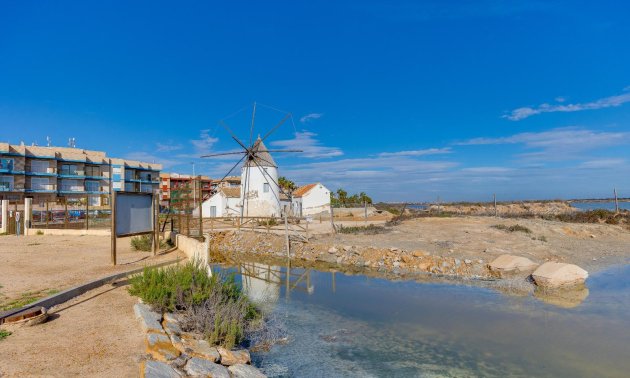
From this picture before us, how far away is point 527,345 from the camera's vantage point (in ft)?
26.5

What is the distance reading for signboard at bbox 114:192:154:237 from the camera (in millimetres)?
10977

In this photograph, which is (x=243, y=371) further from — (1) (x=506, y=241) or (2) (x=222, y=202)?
(2) (x=222, y=202)

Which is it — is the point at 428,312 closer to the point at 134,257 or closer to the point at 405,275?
the point at 405,275

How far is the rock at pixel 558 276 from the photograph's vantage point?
12552 millimetres

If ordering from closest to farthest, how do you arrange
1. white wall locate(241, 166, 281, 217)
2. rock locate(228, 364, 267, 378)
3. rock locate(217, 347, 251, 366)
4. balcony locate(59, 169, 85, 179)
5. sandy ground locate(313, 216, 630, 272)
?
1. rock locate(228, 364, 267, 378)
2. rock locate(217, 347, 251, 366)
3. sandy ground locate(313, 216, 630, 272)
4. white wall locate(241, 166, 281, 217)
5. balcony locate(59, 169, 85, 179)

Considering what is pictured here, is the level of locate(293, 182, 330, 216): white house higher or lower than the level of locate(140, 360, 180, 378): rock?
higher

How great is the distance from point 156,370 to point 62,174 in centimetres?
6427

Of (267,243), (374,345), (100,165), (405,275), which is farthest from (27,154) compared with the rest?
(374,345)

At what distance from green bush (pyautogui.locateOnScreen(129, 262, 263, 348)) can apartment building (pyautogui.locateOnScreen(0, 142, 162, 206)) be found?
41147 mm

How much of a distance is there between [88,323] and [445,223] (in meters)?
24.6

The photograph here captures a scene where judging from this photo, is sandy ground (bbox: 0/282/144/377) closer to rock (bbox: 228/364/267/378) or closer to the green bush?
the green bush

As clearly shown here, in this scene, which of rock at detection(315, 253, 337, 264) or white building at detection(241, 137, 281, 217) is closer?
rock at detection(315, 253, 337, 264)

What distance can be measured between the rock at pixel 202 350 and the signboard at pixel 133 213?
6.00 m

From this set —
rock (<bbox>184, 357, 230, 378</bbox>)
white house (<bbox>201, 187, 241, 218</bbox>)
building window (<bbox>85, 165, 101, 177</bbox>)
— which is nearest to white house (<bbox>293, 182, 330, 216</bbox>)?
white house (<bbox>201, 187, 241, 218</bbox>)
